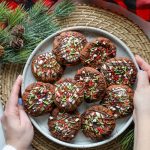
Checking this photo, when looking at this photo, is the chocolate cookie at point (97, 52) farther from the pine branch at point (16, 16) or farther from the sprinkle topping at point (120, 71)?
the pine branch at point (16, 16)

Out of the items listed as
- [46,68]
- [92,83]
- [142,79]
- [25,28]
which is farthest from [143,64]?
[25,28]

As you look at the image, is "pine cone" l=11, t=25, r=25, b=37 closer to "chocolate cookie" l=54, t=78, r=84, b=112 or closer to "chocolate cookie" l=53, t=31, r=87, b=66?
"chocolate cookie" l=53, t=31, r=87, b=66

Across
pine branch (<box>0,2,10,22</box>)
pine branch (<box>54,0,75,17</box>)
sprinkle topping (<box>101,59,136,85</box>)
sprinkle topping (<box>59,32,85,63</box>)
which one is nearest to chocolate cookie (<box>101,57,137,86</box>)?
sprinkle topping (<box>101,59,136,85</box>)

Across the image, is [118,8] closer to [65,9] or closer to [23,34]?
[65,9]

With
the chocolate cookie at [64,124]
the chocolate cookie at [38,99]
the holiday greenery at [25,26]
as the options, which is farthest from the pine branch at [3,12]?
the chocolate cookie at [64,124]

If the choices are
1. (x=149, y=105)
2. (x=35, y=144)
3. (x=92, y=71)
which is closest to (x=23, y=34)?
(x=92, y=71)

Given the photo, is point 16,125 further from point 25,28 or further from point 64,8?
point 64,8
